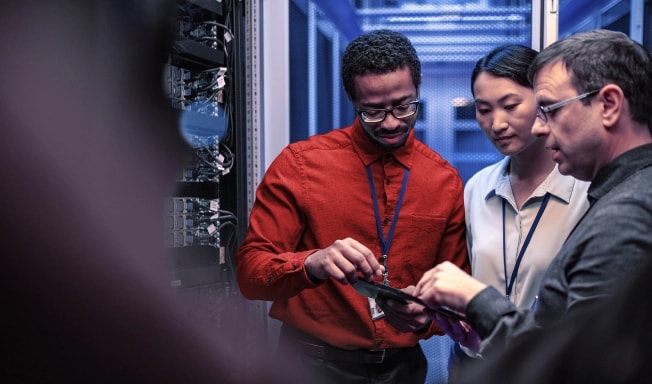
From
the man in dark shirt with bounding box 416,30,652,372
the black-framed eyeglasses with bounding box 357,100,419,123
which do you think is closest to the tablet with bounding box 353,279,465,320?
the man in dark shirt with bounding box 416,30,652,372

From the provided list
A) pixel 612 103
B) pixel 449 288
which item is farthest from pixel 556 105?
pixel 449 288

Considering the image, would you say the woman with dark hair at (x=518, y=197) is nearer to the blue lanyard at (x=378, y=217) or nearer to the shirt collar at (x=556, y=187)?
the shirt collar at (x=556, y=187)

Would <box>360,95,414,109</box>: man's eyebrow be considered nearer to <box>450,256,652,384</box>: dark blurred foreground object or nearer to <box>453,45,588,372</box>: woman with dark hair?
<box>453,45,588,372</box>: woman with dark hair

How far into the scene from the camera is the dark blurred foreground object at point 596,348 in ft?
0.90

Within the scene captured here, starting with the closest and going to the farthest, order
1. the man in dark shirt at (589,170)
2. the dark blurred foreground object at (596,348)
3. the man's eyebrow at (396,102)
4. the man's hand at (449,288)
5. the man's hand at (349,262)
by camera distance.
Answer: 1. the dark blurred foreground object at (596,348)
2. the man in dark shirt at (589,170)
3. the man's hand at (449,288)
4. the man's hand at (349,262)
5. the man's eyebrow at (396,102)

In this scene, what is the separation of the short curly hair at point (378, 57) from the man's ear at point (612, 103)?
0.70 m

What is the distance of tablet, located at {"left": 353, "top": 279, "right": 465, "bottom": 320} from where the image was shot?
103 centimetres

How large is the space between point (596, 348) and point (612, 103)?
0.80m

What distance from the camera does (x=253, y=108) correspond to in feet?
7.34

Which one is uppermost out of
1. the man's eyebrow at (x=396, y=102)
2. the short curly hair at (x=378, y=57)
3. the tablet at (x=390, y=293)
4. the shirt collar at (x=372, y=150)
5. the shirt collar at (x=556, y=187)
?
the short curly hair at (x=378, y=57)

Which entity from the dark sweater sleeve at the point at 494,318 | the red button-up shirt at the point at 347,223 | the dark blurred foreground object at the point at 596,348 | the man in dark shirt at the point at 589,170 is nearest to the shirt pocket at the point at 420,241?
the red button-up shirt at the point at 347,223

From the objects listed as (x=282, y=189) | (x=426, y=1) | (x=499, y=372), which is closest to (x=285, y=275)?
(x=282, y=189)

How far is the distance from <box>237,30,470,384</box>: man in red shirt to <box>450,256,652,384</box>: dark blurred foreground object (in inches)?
48.8

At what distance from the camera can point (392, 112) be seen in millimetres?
1587
